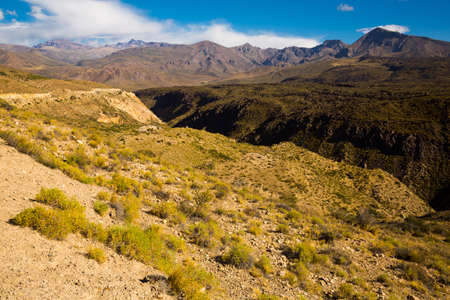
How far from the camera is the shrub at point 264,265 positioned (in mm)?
7691

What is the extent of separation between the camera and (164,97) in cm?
17862

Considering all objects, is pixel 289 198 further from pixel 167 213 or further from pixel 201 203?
pixel 167 213

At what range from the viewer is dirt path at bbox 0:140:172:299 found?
391 centimetres

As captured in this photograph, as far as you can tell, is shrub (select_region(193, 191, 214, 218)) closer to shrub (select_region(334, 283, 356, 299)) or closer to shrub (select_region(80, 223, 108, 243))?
shrub (select_region(80, 223, 108, 243))

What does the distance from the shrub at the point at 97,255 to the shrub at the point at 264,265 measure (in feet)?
16.7

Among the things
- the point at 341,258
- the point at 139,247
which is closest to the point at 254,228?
the point at 341,258

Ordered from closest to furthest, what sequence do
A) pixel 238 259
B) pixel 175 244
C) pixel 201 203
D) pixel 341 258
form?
pixel 175 244, pixel 238 259, pixel 341 258, pixel 201 203

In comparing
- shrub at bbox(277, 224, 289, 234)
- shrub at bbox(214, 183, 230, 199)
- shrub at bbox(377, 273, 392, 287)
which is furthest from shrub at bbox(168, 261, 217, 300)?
shrub at bbox(214, 183, 230, 199)

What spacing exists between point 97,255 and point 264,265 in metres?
Answer: 5.39

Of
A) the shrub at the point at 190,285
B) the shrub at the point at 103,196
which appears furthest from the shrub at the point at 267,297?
the shrub at the point at 103,196

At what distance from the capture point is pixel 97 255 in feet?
17.2

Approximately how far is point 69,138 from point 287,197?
18.6 m

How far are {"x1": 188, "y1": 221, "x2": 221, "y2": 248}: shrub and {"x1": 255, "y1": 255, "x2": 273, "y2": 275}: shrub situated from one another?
176cm

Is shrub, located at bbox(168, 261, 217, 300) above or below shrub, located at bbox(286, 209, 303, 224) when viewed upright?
above
